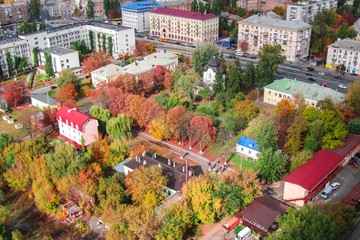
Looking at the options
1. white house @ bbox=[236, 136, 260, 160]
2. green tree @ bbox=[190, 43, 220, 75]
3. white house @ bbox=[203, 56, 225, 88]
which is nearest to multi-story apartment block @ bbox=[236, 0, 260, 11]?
green tree @ bbox=[190, 43, 220, 75]

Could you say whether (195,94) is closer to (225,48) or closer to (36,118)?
(36,118)

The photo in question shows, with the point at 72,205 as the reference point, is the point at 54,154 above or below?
above

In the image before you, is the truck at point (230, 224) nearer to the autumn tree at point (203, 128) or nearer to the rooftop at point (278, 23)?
the autumn tree at point (203, 128)

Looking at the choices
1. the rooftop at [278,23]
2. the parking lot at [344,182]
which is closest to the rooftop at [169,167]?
the parking lot at [344,182]

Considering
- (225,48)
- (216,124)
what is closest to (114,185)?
(216,124)

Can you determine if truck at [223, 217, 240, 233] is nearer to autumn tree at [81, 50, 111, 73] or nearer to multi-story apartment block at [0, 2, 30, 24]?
autumn tree at [81, 50, 111, 73]
